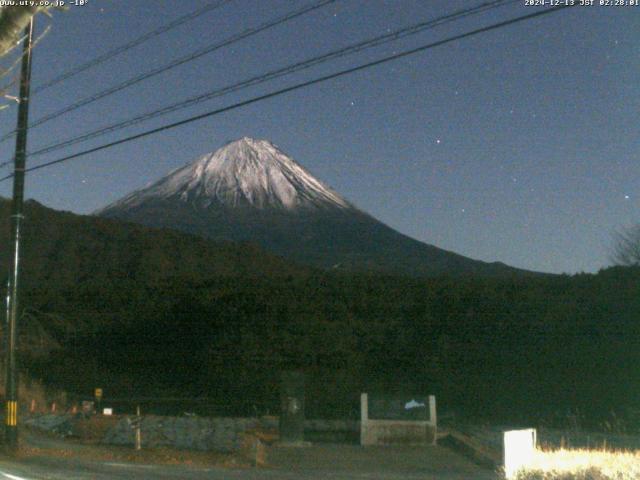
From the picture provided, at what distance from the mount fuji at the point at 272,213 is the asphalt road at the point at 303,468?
7005 cm

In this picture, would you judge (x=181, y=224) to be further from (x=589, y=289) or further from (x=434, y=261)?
(x=589, y=289)

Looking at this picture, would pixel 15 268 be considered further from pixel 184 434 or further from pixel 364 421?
pixel 364 421

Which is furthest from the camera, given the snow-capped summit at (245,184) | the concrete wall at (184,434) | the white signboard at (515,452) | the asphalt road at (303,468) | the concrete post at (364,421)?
the snow-capped summit at (245,184)

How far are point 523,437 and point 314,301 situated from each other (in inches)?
1051

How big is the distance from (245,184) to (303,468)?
4733 inches

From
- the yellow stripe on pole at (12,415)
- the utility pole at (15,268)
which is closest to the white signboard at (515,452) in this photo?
the yellow stripe on pole at (12,415)

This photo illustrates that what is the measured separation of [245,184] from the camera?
440 ft

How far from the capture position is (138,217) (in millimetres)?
115000

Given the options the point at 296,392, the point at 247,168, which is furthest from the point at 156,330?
the point at 247,168

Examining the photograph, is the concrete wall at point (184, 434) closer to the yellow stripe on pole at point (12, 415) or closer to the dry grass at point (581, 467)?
the yellow stripe on pole at point (12, 415)

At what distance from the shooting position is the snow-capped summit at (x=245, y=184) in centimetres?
12569

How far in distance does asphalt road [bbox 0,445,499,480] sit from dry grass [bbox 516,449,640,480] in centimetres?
158

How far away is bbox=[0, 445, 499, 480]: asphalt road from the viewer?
13375mm

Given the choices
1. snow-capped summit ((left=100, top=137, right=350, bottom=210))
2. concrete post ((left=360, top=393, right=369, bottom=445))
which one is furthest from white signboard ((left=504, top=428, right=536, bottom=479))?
snow-capped summit ((left=100, top=137, right=350, bottom=210))
